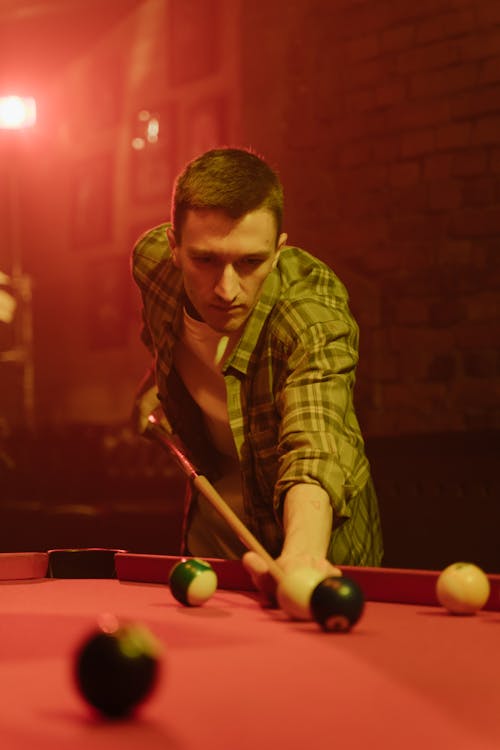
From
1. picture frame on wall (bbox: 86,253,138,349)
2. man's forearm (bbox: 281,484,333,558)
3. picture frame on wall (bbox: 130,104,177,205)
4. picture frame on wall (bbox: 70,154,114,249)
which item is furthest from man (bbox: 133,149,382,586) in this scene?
picture frame on wall (bbox: 70,154,114,249)

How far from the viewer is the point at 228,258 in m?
2.10

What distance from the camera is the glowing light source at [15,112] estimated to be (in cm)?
594

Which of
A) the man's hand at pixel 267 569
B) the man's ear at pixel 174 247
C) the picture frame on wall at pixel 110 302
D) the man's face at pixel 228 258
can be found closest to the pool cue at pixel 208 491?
the man's hand at pixel 267 569

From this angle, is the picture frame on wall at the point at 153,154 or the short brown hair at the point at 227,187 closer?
the short brown hair at the point at 227,187

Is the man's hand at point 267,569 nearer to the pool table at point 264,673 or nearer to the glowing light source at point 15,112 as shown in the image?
the pool table at point 264,673

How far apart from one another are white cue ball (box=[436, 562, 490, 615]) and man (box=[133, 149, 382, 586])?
0.72 ft

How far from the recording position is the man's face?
2102 mm

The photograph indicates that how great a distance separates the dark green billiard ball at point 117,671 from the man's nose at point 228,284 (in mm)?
1211

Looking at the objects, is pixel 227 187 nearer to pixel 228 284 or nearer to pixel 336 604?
pixel 228 284

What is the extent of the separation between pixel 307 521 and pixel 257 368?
1.92 feet

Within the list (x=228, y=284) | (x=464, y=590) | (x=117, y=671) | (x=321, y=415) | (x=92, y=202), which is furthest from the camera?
(x=92, y=202)

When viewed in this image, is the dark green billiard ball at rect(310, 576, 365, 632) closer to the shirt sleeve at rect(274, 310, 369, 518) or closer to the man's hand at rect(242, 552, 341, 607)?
the man's hand at rect(242, 552, 341, 607)

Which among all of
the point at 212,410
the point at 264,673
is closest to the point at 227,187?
the point at 212,410

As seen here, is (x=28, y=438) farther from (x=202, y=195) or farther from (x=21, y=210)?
(x=202, y=195)
